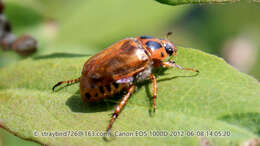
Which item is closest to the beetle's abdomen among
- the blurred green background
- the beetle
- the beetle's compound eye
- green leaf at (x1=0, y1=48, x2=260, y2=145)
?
the beetle

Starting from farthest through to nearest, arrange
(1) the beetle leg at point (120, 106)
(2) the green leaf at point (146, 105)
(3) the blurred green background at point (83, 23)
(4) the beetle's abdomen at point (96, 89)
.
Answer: (3) the blurred green background at point (83, 23)
(4) the beetle's abdomen at point (96, 89)
(1) the beetle leg at point (120, 106)
(2) the green leaf at point (146, 105)

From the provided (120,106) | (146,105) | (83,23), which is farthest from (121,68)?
(83,23)

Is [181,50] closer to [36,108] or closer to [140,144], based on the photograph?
[140,144]

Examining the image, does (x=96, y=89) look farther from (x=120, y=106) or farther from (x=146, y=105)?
(x=146, y=105)

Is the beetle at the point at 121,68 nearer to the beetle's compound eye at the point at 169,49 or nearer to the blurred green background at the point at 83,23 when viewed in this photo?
the beetle's compound eye at the point at 169,49

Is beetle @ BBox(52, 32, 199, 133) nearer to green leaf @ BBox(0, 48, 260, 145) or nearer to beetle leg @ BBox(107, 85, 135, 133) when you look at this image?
beetle leg @ BBox(107, 85, 135, 133)

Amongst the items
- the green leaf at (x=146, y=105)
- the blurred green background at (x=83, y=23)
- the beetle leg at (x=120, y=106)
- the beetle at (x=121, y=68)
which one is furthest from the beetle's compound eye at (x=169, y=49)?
the blurred green background at (x=83, y=23)
